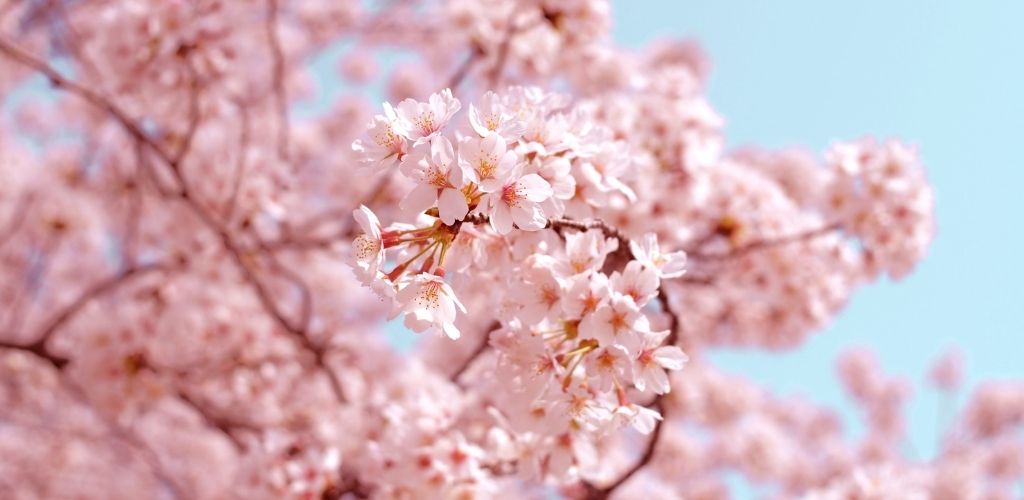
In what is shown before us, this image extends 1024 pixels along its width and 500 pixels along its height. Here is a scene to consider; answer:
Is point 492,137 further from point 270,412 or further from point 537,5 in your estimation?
point 270,412

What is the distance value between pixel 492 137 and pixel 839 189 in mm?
2543

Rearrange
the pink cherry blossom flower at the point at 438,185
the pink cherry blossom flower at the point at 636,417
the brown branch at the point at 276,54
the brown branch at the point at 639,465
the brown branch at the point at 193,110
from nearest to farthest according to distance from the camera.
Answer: the pink cherry blossom flower at the point at 438,185
the pink cherry blossom flower at the point at 636,417
the brown branch at the point at 639,465
the brown branch at the point at 193,110
the brown branch at the point at 276,54

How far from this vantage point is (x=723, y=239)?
384cm

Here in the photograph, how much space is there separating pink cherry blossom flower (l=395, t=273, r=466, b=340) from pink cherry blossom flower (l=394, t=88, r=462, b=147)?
25cm

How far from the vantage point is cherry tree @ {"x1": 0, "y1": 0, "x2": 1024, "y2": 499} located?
4.95ft

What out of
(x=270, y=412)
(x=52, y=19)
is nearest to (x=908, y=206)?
(x=270, y=412)

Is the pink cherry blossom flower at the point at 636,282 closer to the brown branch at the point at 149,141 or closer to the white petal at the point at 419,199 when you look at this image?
the white petal at the point at 419,199

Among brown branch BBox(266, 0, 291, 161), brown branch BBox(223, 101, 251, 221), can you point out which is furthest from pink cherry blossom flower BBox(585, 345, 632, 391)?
brown branch BBox(266, 0, 291, 161)

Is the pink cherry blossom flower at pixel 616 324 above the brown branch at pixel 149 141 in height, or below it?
below

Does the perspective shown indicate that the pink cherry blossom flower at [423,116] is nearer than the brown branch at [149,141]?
Yes

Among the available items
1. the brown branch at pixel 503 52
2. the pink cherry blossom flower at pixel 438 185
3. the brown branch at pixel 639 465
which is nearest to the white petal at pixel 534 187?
the pink cherry blossom flower at pixel 438 185

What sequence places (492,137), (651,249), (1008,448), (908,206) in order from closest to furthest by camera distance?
(492,137) → (651,249) → (908,206) → (1008,448)

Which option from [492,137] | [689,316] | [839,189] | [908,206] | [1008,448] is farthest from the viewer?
[1008,448]

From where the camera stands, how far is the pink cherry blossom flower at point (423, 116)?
54.2 inches
